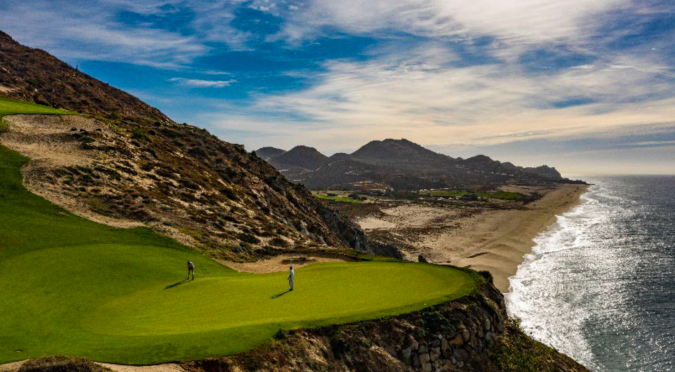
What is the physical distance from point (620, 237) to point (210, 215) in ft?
287

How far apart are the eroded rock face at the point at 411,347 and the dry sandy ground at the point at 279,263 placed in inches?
587

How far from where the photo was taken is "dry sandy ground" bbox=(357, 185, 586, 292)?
57.3 metres

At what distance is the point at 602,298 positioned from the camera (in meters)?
43.5

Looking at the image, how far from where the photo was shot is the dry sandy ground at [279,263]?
30.1 meters

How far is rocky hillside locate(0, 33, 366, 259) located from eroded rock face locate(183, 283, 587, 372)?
19347mm

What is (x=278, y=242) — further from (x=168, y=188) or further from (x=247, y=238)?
(x=168, y=188)

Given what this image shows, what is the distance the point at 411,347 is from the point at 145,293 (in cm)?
1479

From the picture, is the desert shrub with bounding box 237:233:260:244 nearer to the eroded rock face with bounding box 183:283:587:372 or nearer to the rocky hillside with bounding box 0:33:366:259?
the rocky hillside with bounding box 0:33:366:259

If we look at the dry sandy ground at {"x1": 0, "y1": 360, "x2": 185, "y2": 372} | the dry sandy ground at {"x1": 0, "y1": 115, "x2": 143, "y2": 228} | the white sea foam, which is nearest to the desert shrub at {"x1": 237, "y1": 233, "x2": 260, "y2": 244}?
the dry sandy ground at {"x1": 0, "y1": 115, "x2": 143, "y2": 228}

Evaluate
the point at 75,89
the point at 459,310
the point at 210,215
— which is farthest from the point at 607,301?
the point at 75,89

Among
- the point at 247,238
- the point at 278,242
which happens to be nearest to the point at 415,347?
the point at 278,242

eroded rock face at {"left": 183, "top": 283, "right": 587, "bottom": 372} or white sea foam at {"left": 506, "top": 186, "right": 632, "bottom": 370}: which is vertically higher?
eroded rock face at {"left": 183, "top": 283, "right": 587, "bottom": 372}

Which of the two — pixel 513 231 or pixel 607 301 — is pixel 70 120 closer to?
pixel 607 301

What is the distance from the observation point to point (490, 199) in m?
152
